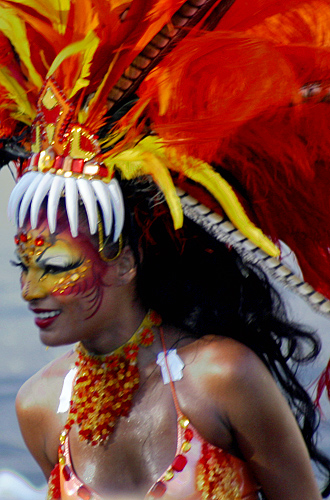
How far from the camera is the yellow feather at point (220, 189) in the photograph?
1.22 m

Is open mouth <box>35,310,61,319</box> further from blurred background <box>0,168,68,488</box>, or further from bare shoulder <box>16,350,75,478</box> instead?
blurred background <box>0,168,68,488</box>

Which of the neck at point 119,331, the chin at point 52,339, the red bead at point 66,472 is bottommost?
the red bead at point 66,472

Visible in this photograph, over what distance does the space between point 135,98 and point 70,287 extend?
341mm

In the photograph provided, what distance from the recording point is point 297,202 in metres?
1.34

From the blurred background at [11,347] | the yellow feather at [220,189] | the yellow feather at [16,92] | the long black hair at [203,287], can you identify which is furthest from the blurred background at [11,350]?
the yellow feather at [220,189]

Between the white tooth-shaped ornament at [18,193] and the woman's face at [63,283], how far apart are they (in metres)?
0.04

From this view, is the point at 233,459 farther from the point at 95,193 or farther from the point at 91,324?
the point at 95,193

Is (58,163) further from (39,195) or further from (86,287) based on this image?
(86,287)

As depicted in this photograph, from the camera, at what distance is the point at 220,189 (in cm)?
124

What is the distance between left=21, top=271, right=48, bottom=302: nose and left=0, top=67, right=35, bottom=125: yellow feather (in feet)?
1.03

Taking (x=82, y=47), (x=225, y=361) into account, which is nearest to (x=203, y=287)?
(x=225, y=361)

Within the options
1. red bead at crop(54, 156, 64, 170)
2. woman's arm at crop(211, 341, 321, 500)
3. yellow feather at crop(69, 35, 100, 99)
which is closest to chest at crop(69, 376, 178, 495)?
woman's arm at crop(211, 341, 321, 500)

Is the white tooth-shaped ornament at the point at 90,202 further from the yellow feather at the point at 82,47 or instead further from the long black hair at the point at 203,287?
the yellow feather at the point at 82,47

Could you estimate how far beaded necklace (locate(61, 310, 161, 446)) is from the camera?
1325 millimetres
